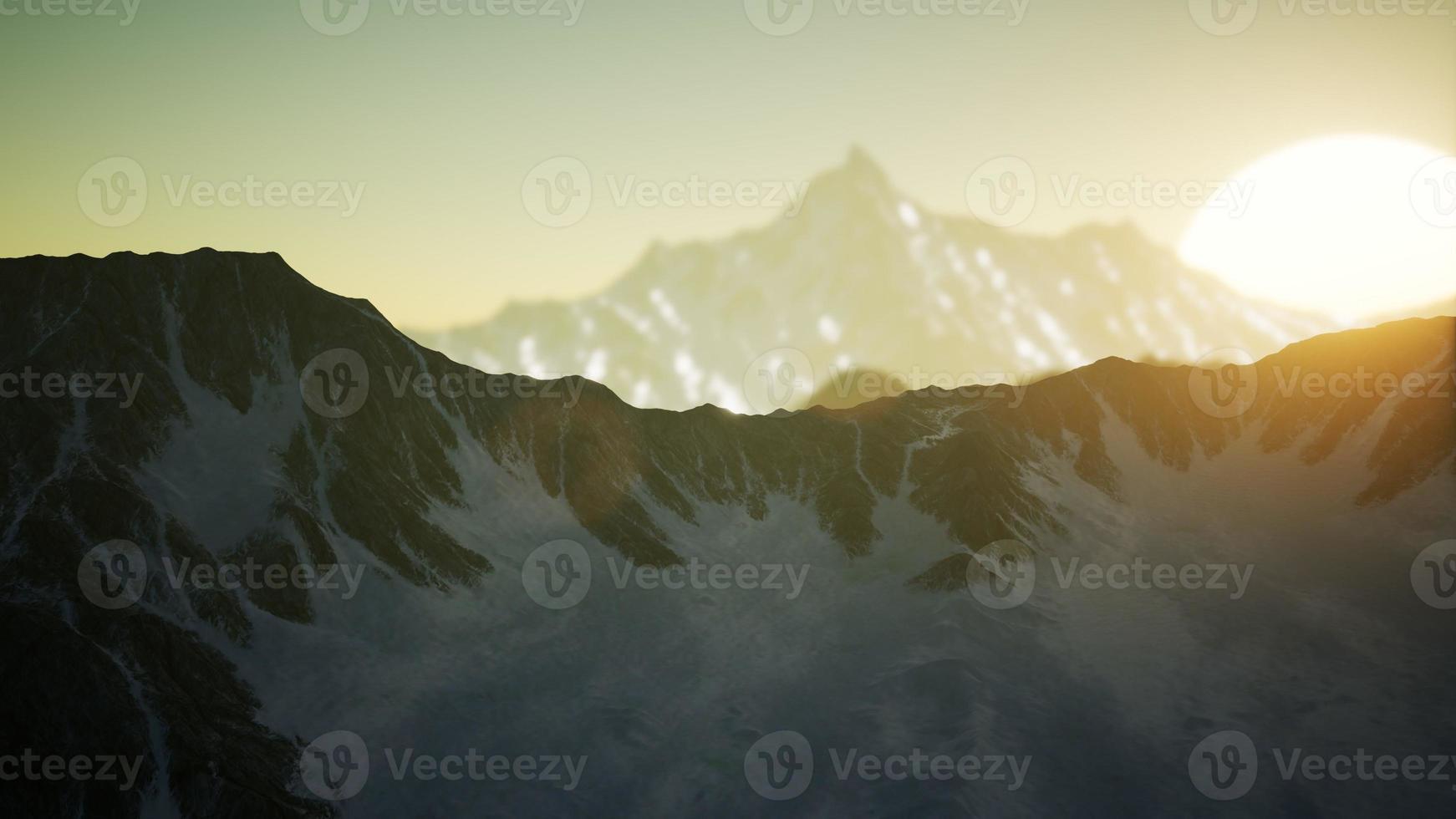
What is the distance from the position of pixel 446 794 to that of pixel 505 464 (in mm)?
37371

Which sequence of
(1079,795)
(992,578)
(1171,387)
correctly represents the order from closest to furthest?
(1079,795) → (992,578) → (1171,387)

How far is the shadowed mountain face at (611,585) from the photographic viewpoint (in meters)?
47.0

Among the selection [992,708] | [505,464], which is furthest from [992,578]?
[505,464]

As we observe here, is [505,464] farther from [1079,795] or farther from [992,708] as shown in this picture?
[1079,795]

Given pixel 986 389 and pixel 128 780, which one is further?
pixel 986 389

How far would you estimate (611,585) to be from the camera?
236ft

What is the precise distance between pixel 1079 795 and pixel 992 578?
88.0ft

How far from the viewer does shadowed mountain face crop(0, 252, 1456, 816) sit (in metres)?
47.0

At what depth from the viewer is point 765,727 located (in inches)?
2248

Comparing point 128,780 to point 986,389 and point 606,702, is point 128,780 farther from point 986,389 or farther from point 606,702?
point 986,389

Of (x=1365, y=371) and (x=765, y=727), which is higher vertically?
(x=1365, y=371)

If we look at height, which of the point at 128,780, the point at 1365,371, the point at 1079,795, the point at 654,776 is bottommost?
the point at 1079,795

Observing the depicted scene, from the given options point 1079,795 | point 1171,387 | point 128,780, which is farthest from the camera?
point 1171,387

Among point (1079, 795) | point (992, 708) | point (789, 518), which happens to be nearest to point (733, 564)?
point (789, 518)
